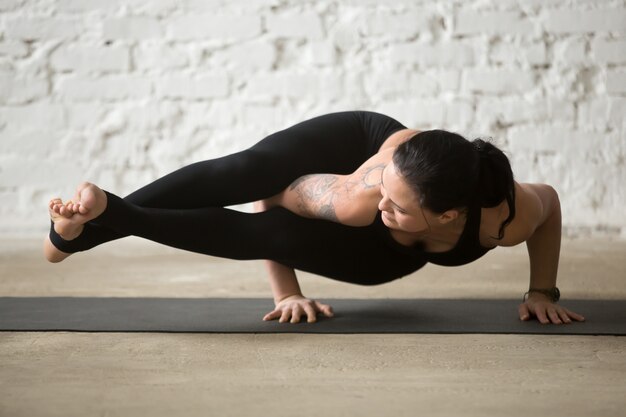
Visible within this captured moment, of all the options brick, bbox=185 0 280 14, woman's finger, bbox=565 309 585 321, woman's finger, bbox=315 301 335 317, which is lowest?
woman's finger, bbox=565 309 585 321

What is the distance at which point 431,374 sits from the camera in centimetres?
170

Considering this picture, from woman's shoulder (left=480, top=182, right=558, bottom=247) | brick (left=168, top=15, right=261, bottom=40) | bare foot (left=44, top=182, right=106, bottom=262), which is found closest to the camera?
bare foot (left=44, top=182, right=106, bottom=262)

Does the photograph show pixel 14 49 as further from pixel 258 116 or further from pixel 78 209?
pixel 78 209

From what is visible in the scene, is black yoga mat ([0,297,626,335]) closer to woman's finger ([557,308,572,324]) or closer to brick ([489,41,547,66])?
woman's finger ([557,308,572,324])

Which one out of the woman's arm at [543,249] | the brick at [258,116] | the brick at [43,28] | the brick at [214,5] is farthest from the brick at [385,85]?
the woman's arm at [543,249]

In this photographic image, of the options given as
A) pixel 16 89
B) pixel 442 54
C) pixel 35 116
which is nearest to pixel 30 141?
pixel 35 116

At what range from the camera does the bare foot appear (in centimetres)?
188

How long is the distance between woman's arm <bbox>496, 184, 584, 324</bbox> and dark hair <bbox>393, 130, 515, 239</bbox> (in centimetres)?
17

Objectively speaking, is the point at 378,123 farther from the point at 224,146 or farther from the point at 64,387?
the point at 224,146

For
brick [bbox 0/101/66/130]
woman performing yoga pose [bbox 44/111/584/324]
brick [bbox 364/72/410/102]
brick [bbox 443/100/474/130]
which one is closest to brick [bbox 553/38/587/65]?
brick [bbox 443/100/474/130]

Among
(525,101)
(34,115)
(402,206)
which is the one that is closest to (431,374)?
(402,206)

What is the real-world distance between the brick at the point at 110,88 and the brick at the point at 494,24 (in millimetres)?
1568

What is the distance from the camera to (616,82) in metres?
3.97

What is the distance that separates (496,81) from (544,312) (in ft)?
6.71
